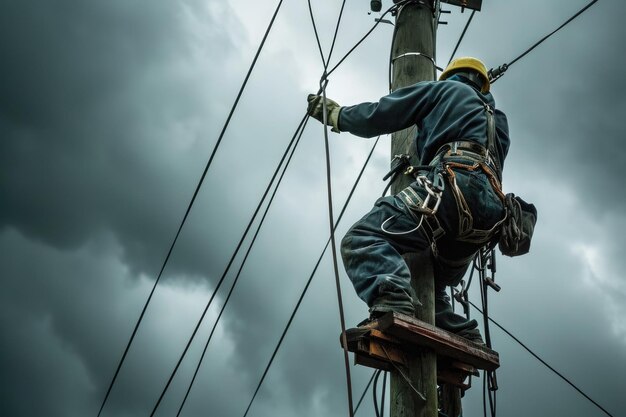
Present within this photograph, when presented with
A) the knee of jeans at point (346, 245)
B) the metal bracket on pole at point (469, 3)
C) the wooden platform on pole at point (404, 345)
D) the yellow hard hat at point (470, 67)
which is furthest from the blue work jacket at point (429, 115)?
the metal bracket on pole at point (469, 3)

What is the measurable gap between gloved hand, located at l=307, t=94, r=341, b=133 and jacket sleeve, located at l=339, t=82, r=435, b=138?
183 millimetres

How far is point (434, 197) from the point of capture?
2867 mm

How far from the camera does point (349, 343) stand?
103 inches

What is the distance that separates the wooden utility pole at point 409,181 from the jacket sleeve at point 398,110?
0.22m

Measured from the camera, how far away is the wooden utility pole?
2621 millimetres

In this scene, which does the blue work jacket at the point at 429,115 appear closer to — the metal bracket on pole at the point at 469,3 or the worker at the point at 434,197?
the worker at the point at 434,197

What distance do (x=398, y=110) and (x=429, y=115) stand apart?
166mm

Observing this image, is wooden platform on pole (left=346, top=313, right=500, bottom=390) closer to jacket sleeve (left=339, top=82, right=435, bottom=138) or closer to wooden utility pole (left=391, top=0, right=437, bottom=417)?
wooden utility pole (left=391, top=0, right=437, bottom=417)

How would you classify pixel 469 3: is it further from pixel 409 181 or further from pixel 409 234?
pixel 409 234

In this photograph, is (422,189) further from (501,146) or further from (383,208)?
(501,146)

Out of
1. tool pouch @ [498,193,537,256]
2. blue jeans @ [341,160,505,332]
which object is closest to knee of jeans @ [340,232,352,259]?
blue jeans @ [341,160,505,332]

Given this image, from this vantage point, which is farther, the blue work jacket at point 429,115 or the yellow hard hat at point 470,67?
the yellow hard hat at point 470,67

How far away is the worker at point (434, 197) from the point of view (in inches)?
110

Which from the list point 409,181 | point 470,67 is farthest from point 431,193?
point 470,67
